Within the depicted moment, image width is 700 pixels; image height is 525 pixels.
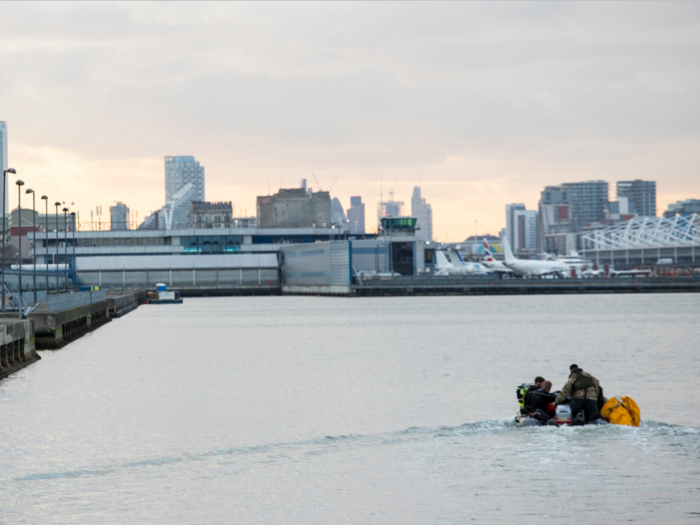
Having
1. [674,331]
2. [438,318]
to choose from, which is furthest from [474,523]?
[438,318]

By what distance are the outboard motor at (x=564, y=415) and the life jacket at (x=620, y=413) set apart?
1.31 m

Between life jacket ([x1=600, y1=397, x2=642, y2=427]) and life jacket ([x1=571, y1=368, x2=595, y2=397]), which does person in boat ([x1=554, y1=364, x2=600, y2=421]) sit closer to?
life jacket ([x1=571, y1=368, x2=595, y2=397])

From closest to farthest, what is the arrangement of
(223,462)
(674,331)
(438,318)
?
(223,462) < (674,331) < (438,318)

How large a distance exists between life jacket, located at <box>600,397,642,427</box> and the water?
→ 1.83 ft

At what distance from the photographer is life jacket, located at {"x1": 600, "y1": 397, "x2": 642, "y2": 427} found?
31.6m

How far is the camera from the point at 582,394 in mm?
31250

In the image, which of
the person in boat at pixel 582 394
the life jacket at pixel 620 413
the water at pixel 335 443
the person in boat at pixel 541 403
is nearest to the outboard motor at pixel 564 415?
the person in boat at pixel 582 394

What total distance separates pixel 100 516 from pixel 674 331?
248 ft

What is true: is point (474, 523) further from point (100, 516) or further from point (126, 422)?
point (126, 422)

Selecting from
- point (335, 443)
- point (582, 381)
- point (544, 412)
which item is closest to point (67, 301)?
point (335, 443)

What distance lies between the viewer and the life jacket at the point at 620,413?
31625 millimetres

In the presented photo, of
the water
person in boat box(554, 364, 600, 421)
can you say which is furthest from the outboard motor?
the water

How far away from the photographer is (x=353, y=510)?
21.9m

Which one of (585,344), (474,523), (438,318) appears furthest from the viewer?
(438,318)
